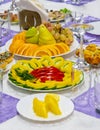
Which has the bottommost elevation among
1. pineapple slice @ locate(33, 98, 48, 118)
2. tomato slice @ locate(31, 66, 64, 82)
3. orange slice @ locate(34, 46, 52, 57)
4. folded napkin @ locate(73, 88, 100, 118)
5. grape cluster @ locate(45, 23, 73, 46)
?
folded napkin @ locate(73, 88, 100, 118)

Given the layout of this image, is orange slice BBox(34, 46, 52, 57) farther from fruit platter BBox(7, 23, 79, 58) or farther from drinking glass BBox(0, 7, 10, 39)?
drinking glass BBox(0, 7, 10, 39)

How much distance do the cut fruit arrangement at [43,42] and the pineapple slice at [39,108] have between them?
459 mm

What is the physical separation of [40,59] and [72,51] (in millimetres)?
201

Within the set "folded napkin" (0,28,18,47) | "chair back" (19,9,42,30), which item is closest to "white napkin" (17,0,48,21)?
"chair back" (19,9,42,30)

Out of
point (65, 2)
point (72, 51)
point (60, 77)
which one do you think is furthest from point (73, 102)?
point (65, 2)

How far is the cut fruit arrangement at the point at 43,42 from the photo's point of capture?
1607 mm

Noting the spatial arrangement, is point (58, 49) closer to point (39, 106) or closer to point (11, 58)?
point (11, 58)

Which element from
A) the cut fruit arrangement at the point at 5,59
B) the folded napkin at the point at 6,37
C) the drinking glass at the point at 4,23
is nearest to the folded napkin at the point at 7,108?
the cut fruit arrangement at the point at 5,59

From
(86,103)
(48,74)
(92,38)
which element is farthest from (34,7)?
(86,103)

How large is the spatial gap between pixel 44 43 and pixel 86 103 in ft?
1.51

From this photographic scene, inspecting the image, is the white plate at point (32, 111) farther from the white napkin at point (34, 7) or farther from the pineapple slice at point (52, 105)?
the white napkin at point (34, 7)

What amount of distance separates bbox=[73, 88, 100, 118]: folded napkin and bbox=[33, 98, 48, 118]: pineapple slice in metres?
0.14

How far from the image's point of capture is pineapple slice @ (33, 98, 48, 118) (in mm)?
1131

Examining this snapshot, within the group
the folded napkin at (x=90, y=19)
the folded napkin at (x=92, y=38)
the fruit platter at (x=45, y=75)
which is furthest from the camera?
the folded napkin at (x=90, y=19)
